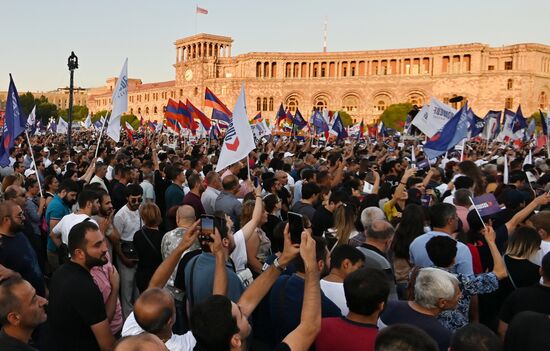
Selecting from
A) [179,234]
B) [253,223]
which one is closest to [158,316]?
[179,234]

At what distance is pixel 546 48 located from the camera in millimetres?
67062

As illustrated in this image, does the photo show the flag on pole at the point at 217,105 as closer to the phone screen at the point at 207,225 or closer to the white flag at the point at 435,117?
the white flag at the point at 435,117

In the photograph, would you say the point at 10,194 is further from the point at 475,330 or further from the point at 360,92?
the point at 360,92

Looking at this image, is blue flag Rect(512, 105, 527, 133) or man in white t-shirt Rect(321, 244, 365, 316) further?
blue flag Rect(512, 105, 527, 133)

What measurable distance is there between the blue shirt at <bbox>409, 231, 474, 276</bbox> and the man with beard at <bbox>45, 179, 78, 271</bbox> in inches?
157

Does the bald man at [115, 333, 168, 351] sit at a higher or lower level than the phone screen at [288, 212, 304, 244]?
lower

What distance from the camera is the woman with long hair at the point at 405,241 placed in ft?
15.7

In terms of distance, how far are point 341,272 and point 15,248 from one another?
113 inches

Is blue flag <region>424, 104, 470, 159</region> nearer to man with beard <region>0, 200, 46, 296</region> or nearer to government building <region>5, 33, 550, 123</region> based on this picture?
man with beard <region>0, 200, 46, 296</region>

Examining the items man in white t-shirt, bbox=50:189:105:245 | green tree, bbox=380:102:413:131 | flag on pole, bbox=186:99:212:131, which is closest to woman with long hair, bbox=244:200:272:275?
man in white t-shirt, bbox=50:189:105:245

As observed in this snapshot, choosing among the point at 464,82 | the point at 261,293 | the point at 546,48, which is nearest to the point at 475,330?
the point at 261,293

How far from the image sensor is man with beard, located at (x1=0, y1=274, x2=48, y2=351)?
2.92 metres

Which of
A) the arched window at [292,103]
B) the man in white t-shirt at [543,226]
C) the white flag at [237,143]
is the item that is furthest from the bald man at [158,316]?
the arched window at [292,103]

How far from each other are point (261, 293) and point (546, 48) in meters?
74.8
